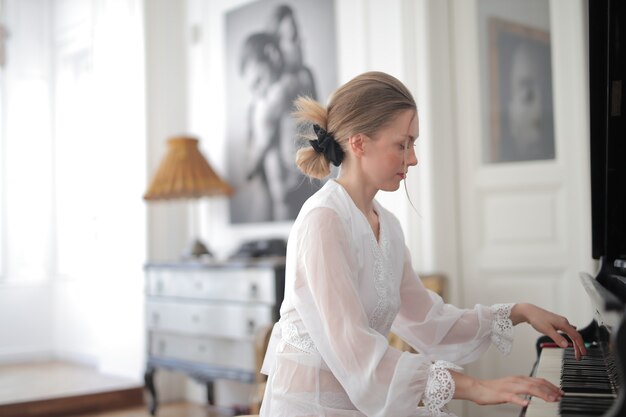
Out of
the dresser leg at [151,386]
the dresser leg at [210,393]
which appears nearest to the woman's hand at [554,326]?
the dresser leg at [210,393]

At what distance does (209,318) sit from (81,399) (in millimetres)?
1466

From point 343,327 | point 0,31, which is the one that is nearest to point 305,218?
point 343,327

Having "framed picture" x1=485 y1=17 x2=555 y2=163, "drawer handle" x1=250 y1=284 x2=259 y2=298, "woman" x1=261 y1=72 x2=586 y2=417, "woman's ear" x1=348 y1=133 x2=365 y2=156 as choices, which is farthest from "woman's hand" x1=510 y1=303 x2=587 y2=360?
"drawer handle" x1=250 y1=284 x2=259 y2=298

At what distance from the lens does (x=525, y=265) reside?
3682 millimetres

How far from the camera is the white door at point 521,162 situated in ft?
11.6

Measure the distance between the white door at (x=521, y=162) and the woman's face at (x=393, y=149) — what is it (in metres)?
1.97

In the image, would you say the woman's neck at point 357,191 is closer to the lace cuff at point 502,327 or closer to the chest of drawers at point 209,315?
the lace cuff at point 502,327

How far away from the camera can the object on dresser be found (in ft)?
15.3

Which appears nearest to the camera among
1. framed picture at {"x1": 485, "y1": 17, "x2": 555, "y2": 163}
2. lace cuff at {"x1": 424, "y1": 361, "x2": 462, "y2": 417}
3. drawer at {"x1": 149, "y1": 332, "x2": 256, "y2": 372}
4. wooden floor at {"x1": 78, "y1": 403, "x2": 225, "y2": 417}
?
lace cuff at {"x1": 424, "y1": 361, "x2": 462, "y2": 417}

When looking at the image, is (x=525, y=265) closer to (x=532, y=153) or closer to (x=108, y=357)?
(x=532, y=153)

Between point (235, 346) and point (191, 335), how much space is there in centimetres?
38

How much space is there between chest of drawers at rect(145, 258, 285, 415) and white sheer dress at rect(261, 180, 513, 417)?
2173 millimetres

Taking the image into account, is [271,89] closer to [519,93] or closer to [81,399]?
[519,93]

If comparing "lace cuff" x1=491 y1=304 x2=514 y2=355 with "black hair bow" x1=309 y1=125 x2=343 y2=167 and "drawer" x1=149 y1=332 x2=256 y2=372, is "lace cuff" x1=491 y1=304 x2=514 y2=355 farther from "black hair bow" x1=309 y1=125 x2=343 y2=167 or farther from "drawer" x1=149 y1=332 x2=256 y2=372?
"drawer" x1=149 y1=332 x2=256 y2=372
